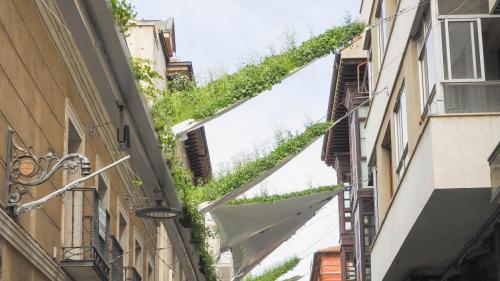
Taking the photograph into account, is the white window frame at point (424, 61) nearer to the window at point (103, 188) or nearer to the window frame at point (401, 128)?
the window frame at point (401, 128)

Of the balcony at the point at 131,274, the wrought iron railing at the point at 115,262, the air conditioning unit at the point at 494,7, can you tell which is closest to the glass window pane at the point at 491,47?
the air conditioning unit at the point at 494,7

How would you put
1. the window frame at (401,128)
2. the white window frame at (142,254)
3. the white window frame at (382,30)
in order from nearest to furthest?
1. the window frame at (401,128)
2. the white window frame at (382,30)
3. the white window frame at (142,254)

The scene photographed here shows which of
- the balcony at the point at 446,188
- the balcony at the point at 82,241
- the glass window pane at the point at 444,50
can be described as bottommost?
the balcony at the point at 82,241

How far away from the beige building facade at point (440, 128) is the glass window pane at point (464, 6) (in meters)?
0.02

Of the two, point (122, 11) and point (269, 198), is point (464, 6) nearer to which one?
point (122, 11)

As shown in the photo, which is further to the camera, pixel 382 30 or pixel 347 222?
pixel 347 222

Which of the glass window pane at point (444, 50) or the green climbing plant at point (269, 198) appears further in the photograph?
the green climbing plant at point (269, 198)

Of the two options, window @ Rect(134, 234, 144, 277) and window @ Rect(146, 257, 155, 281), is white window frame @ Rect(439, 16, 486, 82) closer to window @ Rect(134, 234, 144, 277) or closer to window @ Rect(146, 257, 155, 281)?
window @ Rect(134, 234, 144, 277)

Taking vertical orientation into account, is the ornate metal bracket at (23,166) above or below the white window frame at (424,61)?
below

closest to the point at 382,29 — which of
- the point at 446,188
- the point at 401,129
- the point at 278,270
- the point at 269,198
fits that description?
the point at 401,129

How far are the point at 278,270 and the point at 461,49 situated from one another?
2027cm

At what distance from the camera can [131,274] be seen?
23.1 metres

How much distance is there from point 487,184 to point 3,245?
23.9 feet

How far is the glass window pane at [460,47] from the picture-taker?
17875 mm
